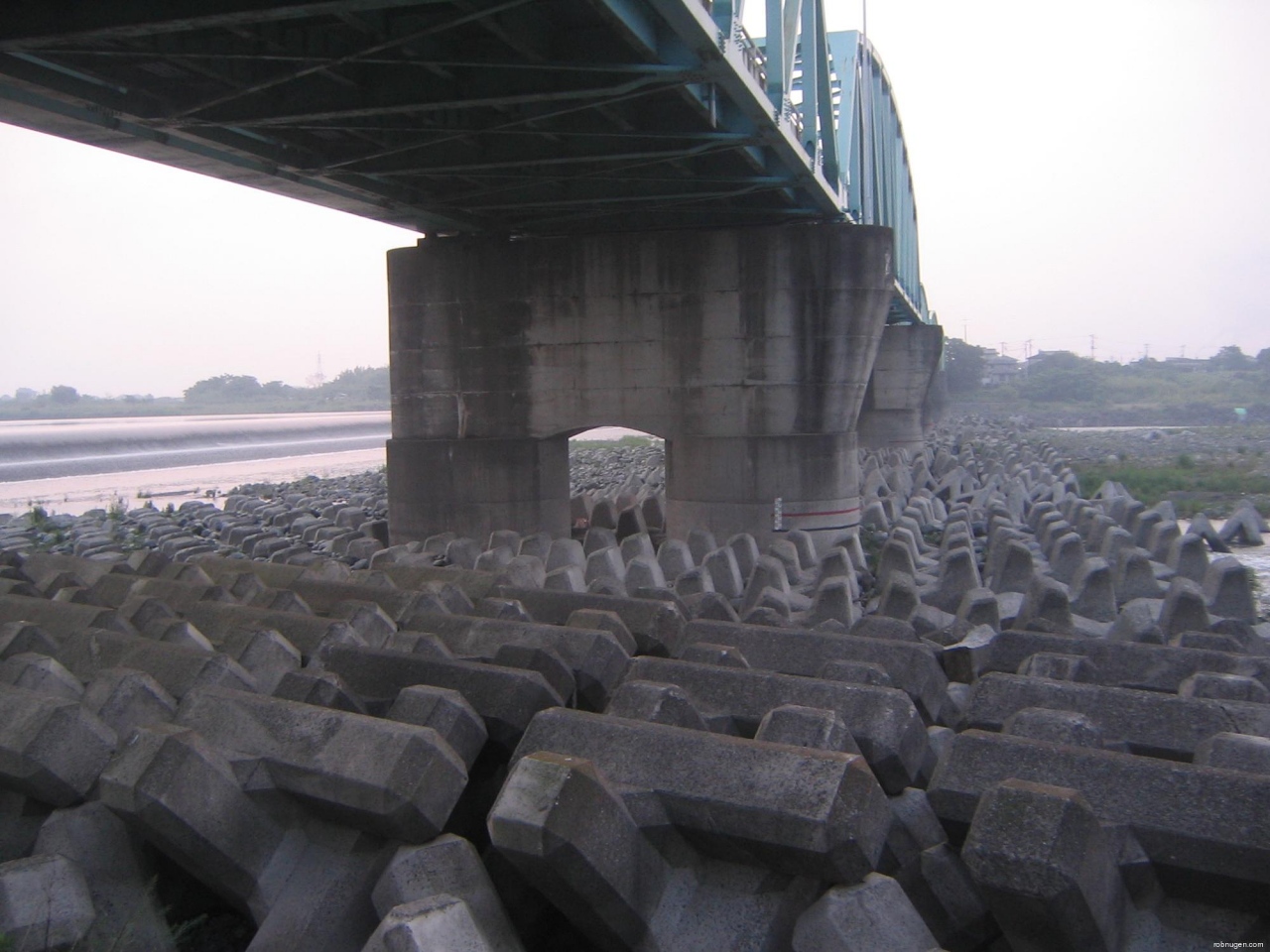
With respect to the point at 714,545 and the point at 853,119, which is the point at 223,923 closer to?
the point at 714,545

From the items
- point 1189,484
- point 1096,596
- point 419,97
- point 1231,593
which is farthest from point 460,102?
point 1189,484

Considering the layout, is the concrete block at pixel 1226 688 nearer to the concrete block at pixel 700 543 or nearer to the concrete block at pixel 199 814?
the concrete block at pixel 199 814

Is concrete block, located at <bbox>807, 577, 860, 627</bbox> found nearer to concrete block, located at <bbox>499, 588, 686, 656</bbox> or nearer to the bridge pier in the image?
concrete block, located at <bbox>499, 588, 686, 656</bbox>

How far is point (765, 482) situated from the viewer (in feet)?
62.8

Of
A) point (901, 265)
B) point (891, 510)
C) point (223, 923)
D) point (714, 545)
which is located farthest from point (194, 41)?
Answer: point (901, 265)

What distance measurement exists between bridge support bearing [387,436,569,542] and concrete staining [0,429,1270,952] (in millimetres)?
10353

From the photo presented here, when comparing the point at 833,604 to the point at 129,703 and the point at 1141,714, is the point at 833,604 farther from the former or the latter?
the point at 129,703

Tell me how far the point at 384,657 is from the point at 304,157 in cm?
1100

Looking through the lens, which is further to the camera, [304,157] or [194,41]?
[304,157]

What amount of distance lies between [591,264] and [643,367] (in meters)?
2.15

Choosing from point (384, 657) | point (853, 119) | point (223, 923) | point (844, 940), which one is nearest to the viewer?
point (844, 940)

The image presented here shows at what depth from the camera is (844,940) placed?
4562 millimetres

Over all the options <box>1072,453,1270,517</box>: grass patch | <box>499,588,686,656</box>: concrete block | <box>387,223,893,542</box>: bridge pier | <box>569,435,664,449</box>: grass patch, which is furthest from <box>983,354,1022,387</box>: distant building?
<box>499,588,686,656</box>: concrete block

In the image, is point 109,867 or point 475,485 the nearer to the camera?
point 109,867
